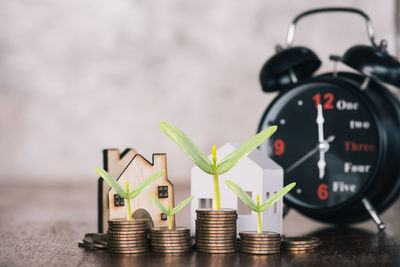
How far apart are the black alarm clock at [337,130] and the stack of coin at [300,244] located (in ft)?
1.39

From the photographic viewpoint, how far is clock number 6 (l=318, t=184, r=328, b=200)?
160 cm

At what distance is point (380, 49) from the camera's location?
1501mm

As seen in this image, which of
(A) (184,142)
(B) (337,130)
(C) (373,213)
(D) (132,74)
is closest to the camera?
(A) (184,142)

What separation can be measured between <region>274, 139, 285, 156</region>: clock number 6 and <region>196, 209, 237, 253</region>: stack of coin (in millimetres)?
680

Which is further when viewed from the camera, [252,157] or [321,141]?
[321,141]

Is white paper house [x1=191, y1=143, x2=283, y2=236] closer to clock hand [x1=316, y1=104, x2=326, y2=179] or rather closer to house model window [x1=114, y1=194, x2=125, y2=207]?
house model window [x1=114, y1=194, x2=125, y2=207]

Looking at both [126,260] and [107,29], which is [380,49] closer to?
[126,260]

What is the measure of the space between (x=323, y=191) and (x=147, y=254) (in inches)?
28.1

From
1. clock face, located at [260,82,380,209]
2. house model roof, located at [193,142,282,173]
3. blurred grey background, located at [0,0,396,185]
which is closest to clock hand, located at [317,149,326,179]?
clock face, located at [260,82,380,209]

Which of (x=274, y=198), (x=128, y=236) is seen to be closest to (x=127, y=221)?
(x=128, y=236)

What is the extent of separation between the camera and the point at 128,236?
1042 mm

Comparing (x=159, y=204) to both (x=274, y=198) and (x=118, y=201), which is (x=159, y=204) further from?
(x=274, y=198)

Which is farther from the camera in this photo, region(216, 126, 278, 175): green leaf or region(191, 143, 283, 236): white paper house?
region(191, 143, 283, 236): white paper house

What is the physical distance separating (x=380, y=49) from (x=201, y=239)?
756mm
